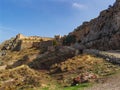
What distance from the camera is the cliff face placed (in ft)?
186

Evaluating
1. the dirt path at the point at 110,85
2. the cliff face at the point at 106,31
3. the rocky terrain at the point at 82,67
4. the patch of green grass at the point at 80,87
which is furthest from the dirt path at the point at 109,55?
the patch of green grass at the point at 80,87

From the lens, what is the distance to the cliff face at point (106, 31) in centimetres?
5669

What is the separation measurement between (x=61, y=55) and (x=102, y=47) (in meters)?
7.09

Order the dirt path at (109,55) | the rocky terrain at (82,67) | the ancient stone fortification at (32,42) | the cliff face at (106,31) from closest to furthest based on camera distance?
1. the rocky terrain at (82,67)
2. the dirt path at (109,55)
3. the cliff face at (106,31)
4. the ancient stone fortification at (32,42)

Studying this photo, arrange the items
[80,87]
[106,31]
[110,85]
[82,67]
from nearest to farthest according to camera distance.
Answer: [110,85] < [80,87] < [82,67] < [106,31]

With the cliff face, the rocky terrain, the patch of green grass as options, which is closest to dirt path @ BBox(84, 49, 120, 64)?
the rocky terrain

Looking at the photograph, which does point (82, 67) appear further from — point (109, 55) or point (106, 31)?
point (106, 31)

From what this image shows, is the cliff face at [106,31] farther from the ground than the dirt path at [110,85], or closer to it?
farther from the ground

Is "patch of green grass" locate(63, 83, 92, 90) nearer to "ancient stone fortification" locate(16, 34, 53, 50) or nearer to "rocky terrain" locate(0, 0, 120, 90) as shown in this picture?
"rocky terrain" locate(0, 0, 120, 90)

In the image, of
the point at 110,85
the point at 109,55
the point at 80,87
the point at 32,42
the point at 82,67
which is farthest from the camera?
the point at 32,42

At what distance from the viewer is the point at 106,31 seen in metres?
61.3

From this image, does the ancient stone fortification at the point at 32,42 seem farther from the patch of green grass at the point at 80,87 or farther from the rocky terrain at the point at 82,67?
the patch of green grass at the point at 80,87

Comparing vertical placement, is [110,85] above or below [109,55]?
below

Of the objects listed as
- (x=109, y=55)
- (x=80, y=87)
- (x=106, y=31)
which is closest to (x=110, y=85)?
(x=80, y=87)
